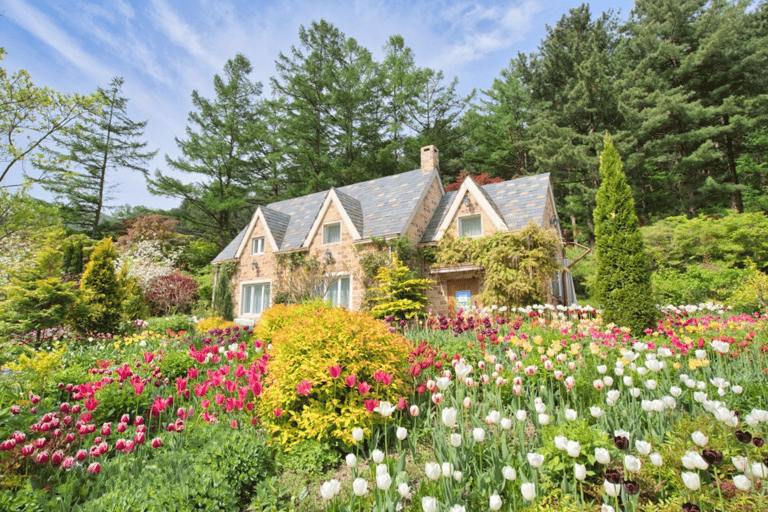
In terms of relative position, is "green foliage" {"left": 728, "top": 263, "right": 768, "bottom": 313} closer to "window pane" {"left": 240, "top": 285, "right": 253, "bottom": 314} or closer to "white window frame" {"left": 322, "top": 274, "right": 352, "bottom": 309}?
"white window frame" {"left": 322, "top": 274, "right": 352, "bottom": 309}

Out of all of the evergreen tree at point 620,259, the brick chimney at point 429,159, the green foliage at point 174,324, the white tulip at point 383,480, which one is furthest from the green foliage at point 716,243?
the green foliage at point 174,324

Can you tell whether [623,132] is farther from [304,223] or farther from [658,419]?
[658,419]

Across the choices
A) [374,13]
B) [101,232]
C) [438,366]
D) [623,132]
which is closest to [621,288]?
[438,366]

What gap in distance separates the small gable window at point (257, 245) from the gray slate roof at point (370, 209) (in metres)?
0.84

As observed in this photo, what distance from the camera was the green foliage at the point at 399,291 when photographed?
12602 mm

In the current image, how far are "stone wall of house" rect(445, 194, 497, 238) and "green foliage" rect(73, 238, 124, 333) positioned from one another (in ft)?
36.4

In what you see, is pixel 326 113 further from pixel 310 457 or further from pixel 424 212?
pixel 310 457

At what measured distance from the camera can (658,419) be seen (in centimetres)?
318

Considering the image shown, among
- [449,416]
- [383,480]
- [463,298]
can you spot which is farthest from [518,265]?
[383,480]

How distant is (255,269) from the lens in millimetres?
17641

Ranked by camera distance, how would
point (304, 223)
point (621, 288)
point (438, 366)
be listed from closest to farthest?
point (438, 366)
point (621, 288)
point (304, 223)

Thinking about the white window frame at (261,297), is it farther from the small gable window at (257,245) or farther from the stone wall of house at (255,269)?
the small gable window at (257,245)

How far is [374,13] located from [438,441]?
6.25 m

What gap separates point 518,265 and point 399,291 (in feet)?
13.3
